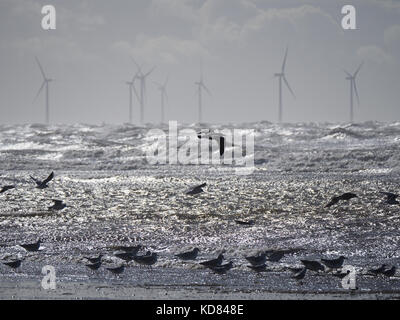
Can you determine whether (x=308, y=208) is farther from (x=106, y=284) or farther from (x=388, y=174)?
(x=388, y=174)

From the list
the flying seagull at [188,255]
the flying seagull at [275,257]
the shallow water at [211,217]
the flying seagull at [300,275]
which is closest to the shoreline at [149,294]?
the shallow water at [211,217]

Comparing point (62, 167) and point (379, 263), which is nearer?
point (379, 263)

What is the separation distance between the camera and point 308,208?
705 inches

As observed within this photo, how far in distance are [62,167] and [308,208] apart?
21254mm

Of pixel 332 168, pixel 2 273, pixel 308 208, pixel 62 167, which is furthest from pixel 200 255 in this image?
pixel 62 167

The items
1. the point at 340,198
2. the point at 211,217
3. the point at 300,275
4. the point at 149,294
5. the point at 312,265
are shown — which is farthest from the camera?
the point at 340,198

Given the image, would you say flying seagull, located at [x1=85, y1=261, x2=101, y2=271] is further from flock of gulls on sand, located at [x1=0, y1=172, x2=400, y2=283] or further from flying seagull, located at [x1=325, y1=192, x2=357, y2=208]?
flying seagull, located at [x1=325, y1=192, x2=357, y2=208]

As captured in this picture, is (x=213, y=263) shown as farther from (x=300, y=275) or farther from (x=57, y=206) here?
(x=57, y=206)

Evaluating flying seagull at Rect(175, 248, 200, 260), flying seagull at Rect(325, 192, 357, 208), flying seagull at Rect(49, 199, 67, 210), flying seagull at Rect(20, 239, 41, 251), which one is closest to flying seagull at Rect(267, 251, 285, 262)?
flying seagull at Rect(175, 248, 200, 260)

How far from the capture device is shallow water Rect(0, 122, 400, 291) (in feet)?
39.5

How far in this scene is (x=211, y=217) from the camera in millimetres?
16656

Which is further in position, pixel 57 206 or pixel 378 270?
pixel 57 206
